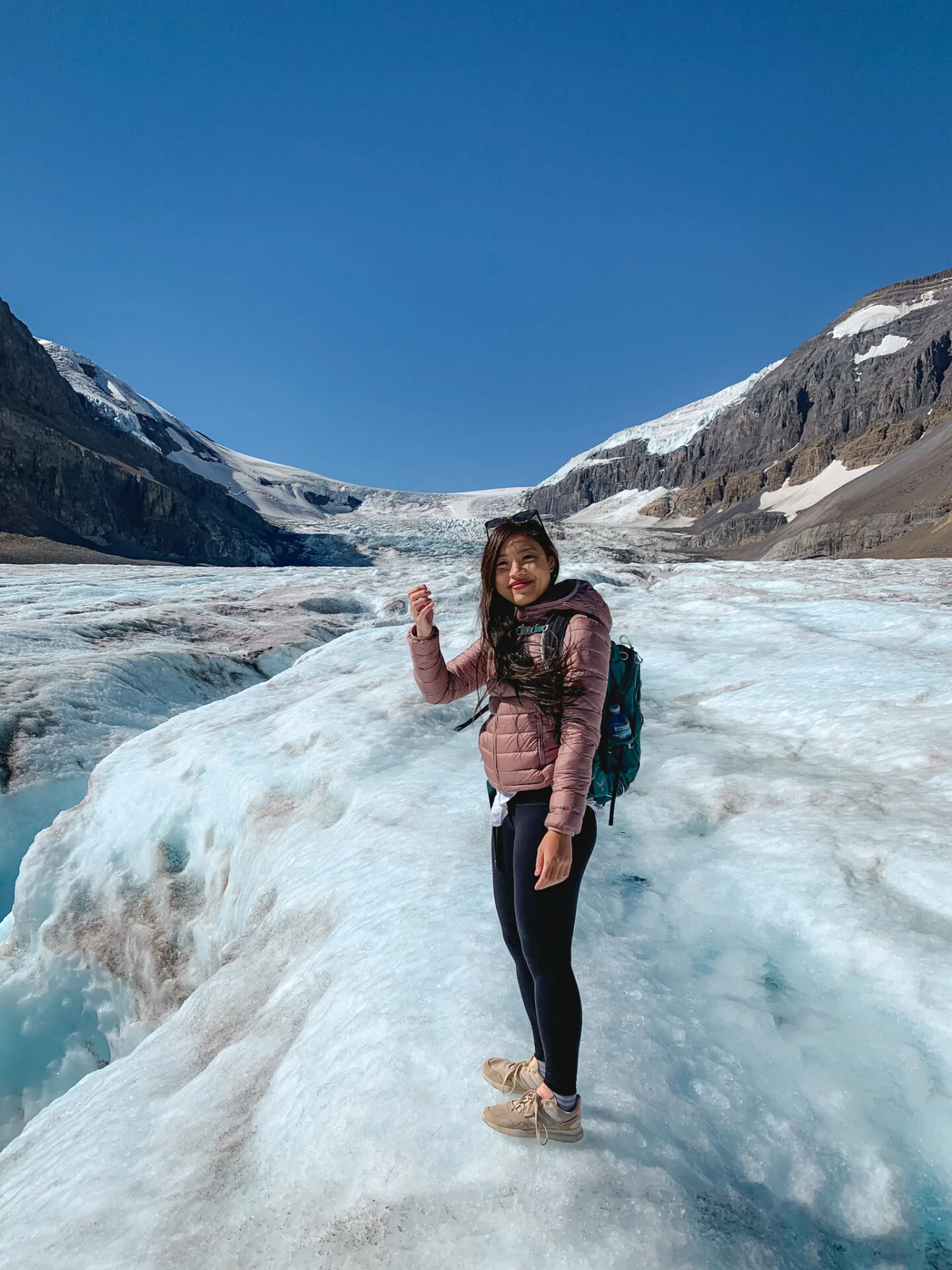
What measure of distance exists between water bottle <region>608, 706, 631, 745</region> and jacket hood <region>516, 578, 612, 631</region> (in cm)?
34

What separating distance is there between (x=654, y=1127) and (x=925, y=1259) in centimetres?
90

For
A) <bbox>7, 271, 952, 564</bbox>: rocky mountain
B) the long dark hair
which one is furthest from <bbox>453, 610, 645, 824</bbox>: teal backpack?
<bbox>7, 271, 952, 564</bbox>: rocky mountain

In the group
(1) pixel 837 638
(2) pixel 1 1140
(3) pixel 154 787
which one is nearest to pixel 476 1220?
(2) pixel 1 1140

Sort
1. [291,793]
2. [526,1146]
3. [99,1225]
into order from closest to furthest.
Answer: [526,1146] < [99,1225] < [291,793]

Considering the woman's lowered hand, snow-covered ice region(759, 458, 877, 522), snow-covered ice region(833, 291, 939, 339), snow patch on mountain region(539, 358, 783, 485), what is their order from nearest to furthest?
1. the woman's lowered hand
2. snow-covered ice region(759, 458, 877, 522)
3. snow-covered ice region(833, 291, 939, 339)
4. snow patch on mountain region(539, 358, 783, 485)

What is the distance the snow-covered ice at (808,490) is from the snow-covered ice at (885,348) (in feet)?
99.8

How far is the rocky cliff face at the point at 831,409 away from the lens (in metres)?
102

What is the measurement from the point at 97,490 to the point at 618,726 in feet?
285

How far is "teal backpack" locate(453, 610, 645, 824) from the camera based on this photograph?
2.56 metres

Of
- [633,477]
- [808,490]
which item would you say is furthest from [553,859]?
[633,477]

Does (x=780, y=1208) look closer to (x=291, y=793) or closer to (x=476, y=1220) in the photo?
(x=476, y=1220)

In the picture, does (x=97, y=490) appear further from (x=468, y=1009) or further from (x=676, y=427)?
(x=676, y=427)

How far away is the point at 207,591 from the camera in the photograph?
26125 mm

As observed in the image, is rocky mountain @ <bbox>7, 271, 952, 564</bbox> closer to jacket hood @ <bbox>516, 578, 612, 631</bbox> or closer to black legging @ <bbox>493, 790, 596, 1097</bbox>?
jacket hood @ <bbox>516, 578, 612, 631</bbox>
